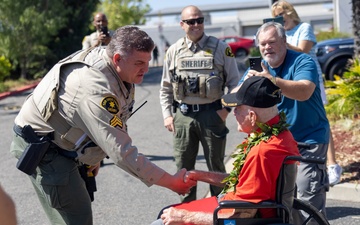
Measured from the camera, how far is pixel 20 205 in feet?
22.2

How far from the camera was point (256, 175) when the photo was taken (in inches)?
145

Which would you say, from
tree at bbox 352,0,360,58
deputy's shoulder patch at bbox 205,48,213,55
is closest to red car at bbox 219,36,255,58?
tree at bbox 352,0,360,58

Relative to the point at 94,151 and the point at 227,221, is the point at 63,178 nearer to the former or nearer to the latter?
the point at 94,151

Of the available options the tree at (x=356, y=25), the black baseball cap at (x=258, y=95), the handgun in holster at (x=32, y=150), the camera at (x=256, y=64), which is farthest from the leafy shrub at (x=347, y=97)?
the handgun in holster at (x=32, y=150)

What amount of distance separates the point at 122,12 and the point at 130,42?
50.6 m

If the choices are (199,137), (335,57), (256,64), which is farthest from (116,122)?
(335,57)

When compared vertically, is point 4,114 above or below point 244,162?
below

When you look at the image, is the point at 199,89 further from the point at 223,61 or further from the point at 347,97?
the point at 347,97

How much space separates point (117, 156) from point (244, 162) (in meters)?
0.76

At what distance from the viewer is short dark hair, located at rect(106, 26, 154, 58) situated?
373 cm

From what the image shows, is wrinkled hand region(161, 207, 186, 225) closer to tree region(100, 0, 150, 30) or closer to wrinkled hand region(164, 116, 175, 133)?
wrinkled hand region(164, 116, 175, 133)

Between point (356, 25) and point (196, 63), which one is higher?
point (196, 63)

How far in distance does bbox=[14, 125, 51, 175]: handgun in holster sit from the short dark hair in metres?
0.68

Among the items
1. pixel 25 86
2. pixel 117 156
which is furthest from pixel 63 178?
pixel 25 86
